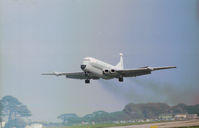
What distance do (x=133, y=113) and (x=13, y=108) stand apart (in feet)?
Answer: 38.5

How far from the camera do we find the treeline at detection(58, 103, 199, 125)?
57000 millimetres

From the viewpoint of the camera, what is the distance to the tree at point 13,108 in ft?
185

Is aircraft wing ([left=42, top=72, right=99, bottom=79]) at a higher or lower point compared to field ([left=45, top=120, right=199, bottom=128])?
higher

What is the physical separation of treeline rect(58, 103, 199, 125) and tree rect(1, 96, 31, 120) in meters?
3.49

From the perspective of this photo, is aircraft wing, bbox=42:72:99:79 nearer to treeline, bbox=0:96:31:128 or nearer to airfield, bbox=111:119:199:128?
treeline, bbox=0:96:31:128

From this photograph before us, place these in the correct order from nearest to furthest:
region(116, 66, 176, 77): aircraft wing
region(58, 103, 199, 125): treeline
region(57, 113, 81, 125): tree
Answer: region(116, 66, 176, 77): aircraft wing, region(57, 113, 81, 125): tree, region(58, 103, 199, 125): treeline

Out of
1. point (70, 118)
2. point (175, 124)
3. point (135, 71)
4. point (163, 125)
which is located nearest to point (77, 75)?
point (70, 118)

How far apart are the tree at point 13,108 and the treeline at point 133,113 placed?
11.5ft

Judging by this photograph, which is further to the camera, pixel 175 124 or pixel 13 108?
pixel 13 108

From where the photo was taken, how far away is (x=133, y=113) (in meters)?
59.3

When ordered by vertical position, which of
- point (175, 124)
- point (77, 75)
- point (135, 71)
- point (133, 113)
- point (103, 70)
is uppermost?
point (77, 75)

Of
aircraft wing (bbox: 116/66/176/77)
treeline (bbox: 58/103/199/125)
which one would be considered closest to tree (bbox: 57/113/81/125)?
treeline (bbox: 58/103/199/125)

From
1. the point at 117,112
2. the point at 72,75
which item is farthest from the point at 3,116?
the point at 117,112

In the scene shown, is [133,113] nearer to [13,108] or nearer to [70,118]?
[70,118]
